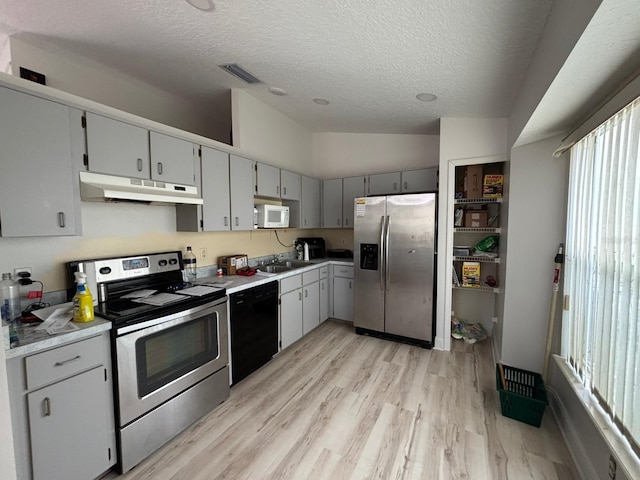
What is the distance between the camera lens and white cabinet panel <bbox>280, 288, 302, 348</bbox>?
3.03 metres

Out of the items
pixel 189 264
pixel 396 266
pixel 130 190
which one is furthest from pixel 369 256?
pixel 130 190

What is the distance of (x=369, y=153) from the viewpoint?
4145mm

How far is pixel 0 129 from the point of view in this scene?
141 centimetres

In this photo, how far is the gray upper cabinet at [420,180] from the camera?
3.49 m

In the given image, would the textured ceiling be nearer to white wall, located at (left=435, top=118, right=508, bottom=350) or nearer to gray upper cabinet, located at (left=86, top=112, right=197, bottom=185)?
white wall, located at (left=435, top=118, right=508, bottom=350)

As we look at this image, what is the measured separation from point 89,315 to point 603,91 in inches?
125

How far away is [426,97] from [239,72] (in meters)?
1.71

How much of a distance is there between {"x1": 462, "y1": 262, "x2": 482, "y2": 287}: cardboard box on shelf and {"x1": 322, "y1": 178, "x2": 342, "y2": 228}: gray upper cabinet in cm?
180

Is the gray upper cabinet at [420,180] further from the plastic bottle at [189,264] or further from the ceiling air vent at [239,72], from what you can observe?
the plastic bottle at [189,264]

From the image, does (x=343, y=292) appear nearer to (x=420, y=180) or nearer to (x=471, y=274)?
(x=471, y=274)

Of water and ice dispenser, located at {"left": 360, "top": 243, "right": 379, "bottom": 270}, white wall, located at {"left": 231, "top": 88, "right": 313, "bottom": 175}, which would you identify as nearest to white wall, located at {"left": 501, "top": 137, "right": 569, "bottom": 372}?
water and ice dispenser, located at {"left": 360, "top": 243, "right": 379, "bottom": 270}

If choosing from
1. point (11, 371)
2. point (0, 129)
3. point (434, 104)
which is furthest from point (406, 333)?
point (0, 129)

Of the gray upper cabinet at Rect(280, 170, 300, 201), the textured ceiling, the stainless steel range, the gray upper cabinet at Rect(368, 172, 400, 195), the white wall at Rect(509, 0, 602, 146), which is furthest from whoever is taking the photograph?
the gray upper cabinet at Rect(368, 172, 400, 195)

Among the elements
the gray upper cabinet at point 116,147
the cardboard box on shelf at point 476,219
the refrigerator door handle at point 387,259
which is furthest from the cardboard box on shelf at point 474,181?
the gray upper cabinet at point 116,147
